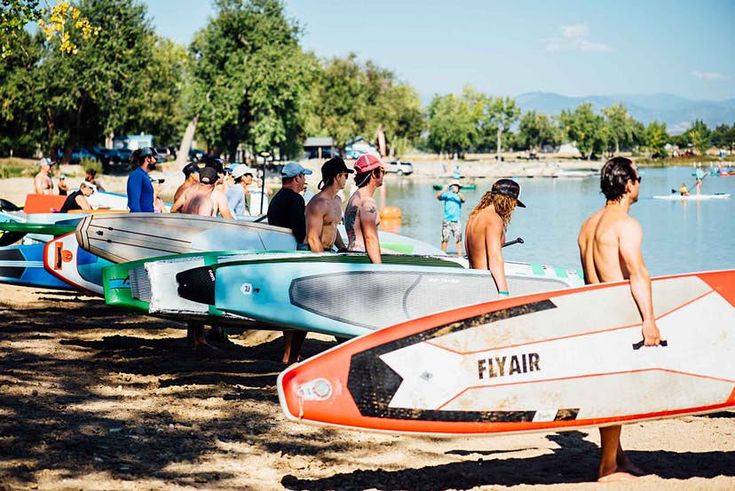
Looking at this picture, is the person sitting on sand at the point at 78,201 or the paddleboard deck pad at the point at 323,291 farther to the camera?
the person sitting on sand at the point at 78,201

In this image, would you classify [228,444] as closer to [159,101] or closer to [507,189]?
[507,189]

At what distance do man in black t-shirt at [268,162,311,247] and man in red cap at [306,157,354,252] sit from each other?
2.54ft

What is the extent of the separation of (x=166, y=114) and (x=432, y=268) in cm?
6652

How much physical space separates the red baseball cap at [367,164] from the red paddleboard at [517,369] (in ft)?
8.55

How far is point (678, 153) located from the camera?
174 meters

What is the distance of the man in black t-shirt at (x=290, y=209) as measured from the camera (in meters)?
9.89

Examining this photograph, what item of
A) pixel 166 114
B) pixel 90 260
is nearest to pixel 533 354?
pixel 90 260

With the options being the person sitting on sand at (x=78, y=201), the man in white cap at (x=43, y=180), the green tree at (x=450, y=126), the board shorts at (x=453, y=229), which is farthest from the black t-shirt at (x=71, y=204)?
the green tree at (x=450, y=126)

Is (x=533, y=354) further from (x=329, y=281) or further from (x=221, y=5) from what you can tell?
(x=221, y=5)

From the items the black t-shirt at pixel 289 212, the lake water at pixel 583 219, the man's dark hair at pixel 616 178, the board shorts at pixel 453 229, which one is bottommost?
the lake water at pixel 583 219

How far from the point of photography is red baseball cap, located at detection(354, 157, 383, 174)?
8336mm

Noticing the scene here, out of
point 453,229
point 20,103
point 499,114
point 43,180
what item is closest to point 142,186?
point 43,180

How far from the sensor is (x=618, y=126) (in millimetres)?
177500

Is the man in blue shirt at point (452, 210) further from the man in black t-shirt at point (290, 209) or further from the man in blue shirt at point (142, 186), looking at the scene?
the man in black t-shirt at point (290, 209)
